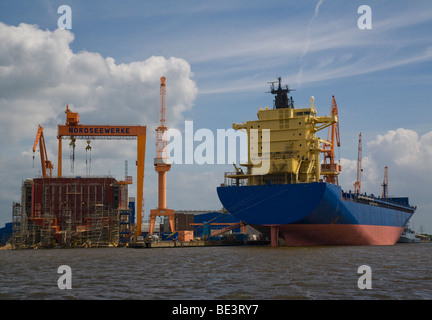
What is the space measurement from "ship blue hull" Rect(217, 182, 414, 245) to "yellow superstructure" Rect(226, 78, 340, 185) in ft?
9.27

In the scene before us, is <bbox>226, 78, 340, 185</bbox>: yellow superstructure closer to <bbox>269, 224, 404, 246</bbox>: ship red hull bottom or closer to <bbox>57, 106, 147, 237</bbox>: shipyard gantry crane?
<bbox>269, 224, 404, 246</bbox>: ship red hull bottom

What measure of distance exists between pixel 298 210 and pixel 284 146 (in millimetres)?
7807

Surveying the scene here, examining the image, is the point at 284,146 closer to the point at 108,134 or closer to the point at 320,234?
the point at 320,234

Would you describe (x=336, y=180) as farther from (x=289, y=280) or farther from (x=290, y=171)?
(x=289, y=280)

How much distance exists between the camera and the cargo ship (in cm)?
4638

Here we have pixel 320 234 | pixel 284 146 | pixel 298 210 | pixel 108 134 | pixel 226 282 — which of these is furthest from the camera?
pixel 108 134

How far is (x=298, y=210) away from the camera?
46094 millimetres

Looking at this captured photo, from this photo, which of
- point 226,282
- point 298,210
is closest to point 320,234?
point 298,210

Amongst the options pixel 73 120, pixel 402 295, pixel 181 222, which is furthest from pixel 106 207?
pixel 402 295

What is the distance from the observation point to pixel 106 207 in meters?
70.2

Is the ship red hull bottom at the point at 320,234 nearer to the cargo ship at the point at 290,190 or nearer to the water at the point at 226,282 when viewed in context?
the cargo ship at the point at 290,190

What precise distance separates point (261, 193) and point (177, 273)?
2310cm
